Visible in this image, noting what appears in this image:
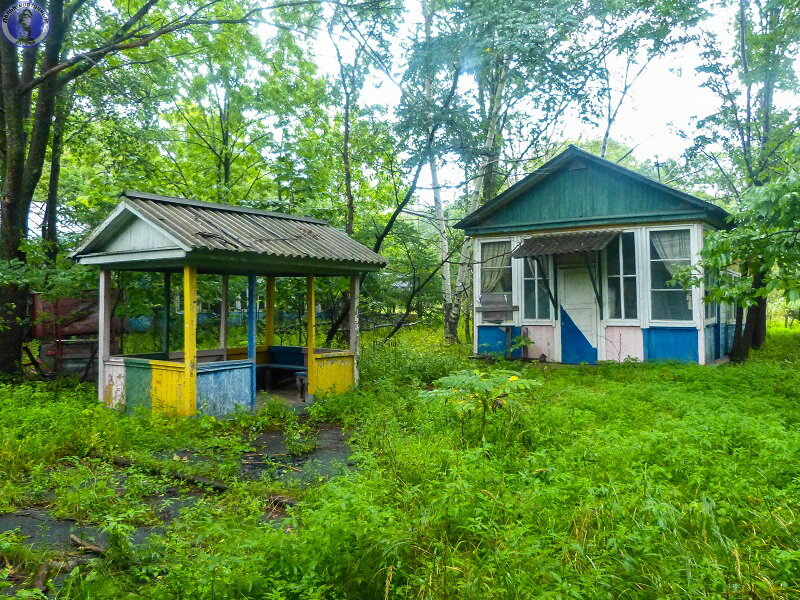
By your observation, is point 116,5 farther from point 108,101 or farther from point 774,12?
point 774,12

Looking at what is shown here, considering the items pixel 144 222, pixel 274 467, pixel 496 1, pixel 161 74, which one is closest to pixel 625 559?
pixel 274 467

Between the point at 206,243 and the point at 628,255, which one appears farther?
the point at 628,255

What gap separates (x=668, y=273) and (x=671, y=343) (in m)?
1.46

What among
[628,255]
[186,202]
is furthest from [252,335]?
[628,255]

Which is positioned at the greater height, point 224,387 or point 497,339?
point 497,339

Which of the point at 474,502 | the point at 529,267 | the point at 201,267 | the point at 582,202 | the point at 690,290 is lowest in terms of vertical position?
the point at 474,502

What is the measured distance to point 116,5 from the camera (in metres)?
13.2

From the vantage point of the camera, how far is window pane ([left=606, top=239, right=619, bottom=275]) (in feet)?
41.8

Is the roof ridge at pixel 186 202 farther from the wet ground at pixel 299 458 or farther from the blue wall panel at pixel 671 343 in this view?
the blue wall panel at pixel 671 343

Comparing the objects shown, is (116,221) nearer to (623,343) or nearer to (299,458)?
(299,458)

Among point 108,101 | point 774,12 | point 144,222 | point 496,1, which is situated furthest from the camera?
point 774,12

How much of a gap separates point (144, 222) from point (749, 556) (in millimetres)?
7575

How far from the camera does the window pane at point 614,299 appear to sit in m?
12.7

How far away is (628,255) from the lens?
41.3 feet
